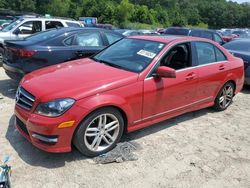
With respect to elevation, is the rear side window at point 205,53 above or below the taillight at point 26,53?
above

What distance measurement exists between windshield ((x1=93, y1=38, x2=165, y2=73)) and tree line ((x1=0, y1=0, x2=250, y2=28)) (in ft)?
172

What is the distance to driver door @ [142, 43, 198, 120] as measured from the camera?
4.53 metres

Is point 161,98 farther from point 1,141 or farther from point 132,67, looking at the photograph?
point 1,141

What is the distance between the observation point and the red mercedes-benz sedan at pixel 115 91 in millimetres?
3746

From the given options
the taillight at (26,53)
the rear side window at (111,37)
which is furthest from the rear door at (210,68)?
the taillight at (26,53)

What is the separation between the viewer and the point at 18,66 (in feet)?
21.0

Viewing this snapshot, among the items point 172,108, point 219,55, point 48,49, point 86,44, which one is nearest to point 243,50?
point 219,55

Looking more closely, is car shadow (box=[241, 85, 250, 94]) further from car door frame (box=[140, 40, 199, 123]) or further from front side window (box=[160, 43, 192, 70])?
front side window (box=[160, 43, 192, 70])

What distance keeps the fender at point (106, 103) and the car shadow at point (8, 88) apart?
3255 millimetres

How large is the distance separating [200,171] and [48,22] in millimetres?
8342

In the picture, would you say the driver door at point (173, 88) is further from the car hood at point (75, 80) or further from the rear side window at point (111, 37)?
the rear side window at point (111, 37)

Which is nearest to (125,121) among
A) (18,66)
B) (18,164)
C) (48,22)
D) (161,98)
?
(161,98)

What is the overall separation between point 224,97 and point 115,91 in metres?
3.03

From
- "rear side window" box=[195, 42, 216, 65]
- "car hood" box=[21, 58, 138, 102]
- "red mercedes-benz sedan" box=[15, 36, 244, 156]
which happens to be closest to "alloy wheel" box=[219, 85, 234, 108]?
"red mercedes-benz sedan" box=[15, 36, 244, 156]
